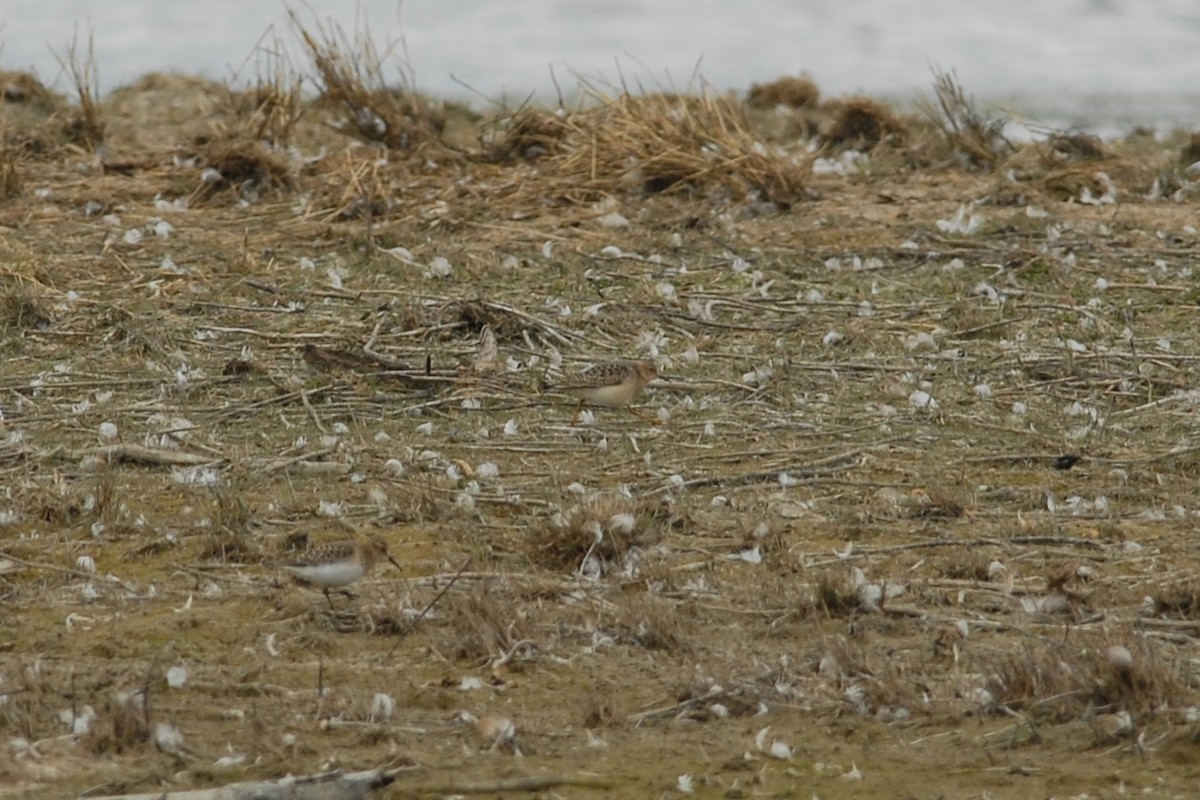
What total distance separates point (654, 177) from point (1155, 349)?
344cm

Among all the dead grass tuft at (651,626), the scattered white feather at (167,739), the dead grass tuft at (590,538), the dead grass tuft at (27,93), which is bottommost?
the scattered white feather at (167,739)

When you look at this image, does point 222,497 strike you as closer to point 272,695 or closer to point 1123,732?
point 272,695

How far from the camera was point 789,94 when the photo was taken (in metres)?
14.3

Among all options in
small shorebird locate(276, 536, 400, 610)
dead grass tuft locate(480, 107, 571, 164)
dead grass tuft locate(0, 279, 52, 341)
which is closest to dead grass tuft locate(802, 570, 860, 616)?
small shorebird locate(276, 536, 400, 610)

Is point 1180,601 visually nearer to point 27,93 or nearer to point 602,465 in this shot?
point 602,465

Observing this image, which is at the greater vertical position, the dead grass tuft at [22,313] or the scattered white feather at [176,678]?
the dead grass tuft at [22,313]

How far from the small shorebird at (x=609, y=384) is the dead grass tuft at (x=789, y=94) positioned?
7126 mm

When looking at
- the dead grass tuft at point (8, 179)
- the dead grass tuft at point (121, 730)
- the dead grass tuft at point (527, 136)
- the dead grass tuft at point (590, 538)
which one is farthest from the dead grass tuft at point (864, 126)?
the dead grass tuft at point (121, 730)

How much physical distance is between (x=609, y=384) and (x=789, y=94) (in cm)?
745

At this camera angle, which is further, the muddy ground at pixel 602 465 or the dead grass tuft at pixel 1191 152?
the dead grass tuft at pixel 1191 152

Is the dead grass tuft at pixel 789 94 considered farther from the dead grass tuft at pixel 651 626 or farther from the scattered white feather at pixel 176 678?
the scattered white feather at pixel 176 678

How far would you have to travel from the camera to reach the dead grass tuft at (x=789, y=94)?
14.3 m

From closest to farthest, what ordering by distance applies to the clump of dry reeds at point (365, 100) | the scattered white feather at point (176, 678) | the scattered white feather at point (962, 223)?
the scattered white feather at point (176, 678) < the scattered white feather at point (962, 223) < the clump of dry reeds at point (365, 100)

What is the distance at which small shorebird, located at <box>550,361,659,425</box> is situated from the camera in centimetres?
734
